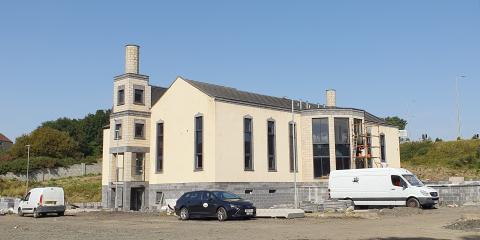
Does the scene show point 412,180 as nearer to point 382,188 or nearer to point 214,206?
point 382,188

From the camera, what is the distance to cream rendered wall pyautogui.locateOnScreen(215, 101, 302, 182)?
1284 inches

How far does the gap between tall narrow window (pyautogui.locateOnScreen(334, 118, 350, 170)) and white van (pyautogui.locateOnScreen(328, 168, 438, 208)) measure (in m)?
7.77

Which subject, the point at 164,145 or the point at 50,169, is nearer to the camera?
the point at 164,145

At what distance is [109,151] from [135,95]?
489 centimetres

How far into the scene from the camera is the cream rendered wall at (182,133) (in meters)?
32.5

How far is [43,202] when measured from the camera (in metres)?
28.9

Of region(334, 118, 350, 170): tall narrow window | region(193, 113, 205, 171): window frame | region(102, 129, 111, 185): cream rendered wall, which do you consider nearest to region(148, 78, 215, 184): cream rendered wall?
region(193, 113, 205, 171): window frame

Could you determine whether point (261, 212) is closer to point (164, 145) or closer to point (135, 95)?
point (164, 145)

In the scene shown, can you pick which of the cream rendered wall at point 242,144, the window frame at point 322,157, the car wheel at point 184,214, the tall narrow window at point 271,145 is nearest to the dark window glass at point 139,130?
the cream rendered wall at point 242,144

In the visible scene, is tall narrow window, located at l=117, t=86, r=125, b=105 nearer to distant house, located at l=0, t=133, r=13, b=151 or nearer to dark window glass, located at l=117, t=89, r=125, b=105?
dark window glass, located at l=117, t=89, r=125, b=105

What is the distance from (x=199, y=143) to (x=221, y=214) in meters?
12.2

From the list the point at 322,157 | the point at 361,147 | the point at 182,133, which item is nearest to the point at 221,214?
the point at 182,133

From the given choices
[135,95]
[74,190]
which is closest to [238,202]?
[135,95]

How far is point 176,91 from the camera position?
35.3m
